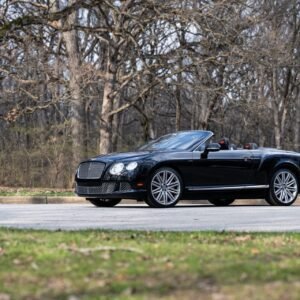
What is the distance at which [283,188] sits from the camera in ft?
48.6

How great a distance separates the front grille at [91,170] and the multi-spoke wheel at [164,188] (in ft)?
3.25

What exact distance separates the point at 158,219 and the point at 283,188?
4820 mm

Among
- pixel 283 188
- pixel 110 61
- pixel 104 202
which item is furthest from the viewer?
pixel 110 61

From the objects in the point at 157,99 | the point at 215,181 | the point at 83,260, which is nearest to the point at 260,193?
the point at 215,181

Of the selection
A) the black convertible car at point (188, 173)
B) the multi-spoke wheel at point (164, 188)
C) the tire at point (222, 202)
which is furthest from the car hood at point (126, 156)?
the tire at point (222, 202)

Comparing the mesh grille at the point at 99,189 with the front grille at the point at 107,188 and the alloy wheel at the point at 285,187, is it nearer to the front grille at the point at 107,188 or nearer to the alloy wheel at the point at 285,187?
the front grille at the point at 107,188

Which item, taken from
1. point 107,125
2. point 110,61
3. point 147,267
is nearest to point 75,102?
point 107,125

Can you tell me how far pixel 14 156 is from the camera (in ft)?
84.2

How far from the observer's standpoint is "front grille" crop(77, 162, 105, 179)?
44.2 ft

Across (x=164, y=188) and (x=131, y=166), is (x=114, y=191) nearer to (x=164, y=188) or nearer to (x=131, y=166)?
(x=131, y=166)

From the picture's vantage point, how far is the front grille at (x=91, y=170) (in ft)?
44.2

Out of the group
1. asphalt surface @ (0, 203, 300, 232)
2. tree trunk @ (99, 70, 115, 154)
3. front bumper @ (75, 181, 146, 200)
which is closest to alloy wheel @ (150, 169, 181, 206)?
front bumper @ (75, 181, 146, 200)

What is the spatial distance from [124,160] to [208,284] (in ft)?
28.8

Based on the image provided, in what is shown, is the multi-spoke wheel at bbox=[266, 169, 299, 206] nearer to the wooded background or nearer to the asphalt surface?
the asphalt surface
